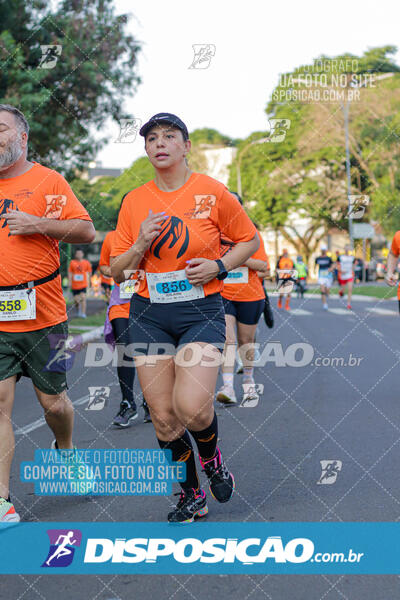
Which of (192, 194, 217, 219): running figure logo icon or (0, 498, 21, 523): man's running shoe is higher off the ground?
(192, 194, 217, 219): running figure logo icon

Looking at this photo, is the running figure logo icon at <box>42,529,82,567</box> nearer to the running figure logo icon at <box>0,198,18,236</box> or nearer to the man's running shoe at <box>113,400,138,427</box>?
the running figure logo icon at <box>0,198,18,236</box>

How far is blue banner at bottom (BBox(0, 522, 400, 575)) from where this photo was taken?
356 centimetres

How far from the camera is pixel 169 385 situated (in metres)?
4.12

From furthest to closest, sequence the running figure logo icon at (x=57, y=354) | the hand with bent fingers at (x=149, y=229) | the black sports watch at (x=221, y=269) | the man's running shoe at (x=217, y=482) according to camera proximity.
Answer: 1. the running figure logo icon at (x=57, y=354)
2. the man's running shoe at (x=217, y=482)
3. the black sports watch at (x=221, y=269)
4. the hand with bent fingers at (x=149, y=229)

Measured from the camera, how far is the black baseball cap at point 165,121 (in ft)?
13.6

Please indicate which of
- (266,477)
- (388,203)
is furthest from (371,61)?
(266,477)

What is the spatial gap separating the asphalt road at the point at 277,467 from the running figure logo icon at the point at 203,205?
5.13 ft

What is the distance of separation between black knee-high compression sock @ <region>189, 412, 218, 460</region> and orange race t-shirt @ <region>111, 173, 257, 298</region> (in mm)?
701

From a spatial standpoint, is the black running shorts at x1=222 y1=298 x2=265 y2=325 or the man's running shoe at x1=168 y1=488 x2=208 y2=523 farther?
the black running shorts at x1=222 y1=298 x2=265 y2=325

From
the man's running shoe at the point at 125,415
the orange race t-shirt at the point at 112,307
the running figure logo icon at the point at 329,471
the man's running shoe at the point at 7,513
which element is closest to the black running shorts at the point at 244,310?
the orange race t-shirt at the point at 112,307

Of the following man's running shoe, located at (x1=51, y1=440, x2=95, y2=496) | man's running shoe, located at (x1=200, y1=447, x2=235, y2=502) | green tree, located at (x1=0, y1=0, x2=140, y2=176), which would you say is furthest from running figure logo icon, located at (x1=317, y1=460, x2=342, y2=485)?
green tree, located at (x1=0, y1=0, x2=140, y2=176)

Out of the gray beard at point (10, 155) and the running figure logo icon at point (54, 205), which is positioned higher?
the gray beard at point (10, 155)

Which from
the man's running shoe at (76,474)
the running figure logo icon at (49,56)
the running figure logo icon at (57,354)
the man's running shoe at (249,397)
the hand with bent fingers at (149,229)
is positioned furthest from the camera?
the running figure logo icon at (49,56)

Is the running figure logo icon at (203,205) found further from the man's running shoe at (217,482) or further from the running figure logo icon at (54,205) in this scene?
the man's running shoe at (217,482)
